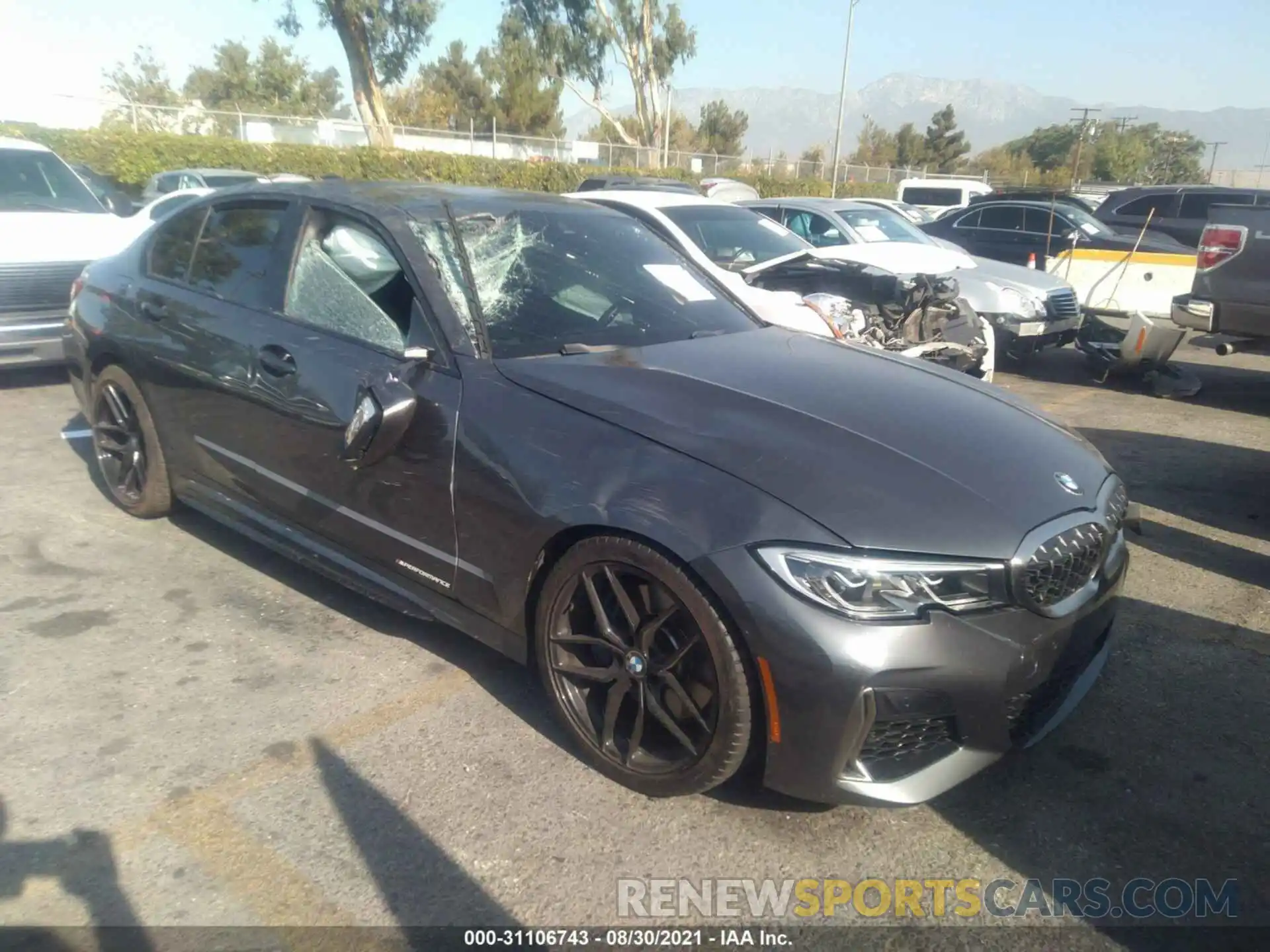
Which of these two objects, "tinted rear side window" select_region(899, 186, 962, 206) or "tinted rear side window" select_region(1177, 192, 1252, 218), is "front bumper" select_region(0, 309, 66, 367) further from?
"tinted rear side window" select_region(899, 186, 962, 206)

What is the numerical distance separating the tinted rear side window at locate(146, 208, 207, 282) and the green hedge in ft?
44.3

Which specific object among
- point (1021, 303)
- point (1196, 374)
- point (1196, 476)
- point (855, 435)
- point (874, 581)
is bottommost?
point (1196, 374)

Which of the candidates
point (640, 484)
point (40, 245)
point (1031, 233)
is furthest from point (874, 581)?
point (1031, 233)

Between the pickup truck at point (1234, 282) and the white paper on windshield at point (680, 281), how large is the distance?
5033mm

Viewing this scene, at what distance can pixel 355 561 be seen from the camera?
3.51 meters

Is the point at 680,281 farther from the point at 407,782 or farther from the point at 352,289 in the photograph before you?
the point at 407,782

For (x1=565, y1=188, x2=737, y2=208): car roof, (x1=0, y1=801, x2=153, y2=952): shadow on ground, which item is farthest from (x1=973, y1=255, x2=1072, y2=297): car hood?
(x1=0, y1=801, x2=153, y2=952): shadow on ground

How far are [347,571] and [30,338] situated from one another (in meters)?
4.90

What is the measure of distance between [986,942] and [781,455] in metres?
1.29

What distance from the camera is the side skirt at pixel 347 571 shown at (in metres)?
3.13

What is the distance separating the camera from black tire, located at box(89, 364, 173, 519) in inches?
177

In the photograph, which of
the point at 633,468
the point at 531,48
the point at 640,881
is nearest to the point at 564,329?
the point at 633,468

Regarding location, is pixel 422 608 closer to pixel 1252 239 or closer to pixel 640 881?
pixel 640 881

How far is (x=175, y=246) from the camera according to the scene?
14.8 feet
